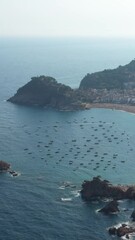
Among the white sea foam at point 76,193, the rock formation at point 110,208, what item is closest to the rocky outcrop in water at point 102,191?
the white sea foam at point 76,193

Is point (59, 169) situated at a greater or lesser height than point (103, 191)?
lesser

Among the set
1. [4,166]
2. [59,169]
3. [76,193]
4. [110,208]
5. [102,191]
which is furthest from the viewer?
[59,169]

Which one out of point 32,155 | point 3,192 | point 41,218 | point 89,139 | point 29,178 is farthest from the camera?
point 89,139

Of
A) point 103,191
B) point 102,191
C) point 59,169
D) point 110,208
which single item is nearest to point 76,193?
point 102,191

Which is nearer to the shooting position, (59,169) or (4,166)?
(4,166)

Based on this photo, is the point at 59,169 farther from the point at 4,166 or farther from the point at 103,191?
the point at 103,191

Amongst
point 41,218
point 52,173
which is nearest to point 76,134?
point 52,173

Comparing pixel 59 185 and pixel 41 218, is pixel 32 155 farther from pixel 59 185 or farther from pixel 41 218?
pixel 41 218

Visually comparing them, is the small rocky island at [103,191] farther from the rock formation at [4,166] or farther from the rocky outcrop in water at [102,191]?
the rock formation at [4,166]

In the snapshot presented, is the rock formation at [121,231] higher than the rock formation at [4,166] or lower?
lower
